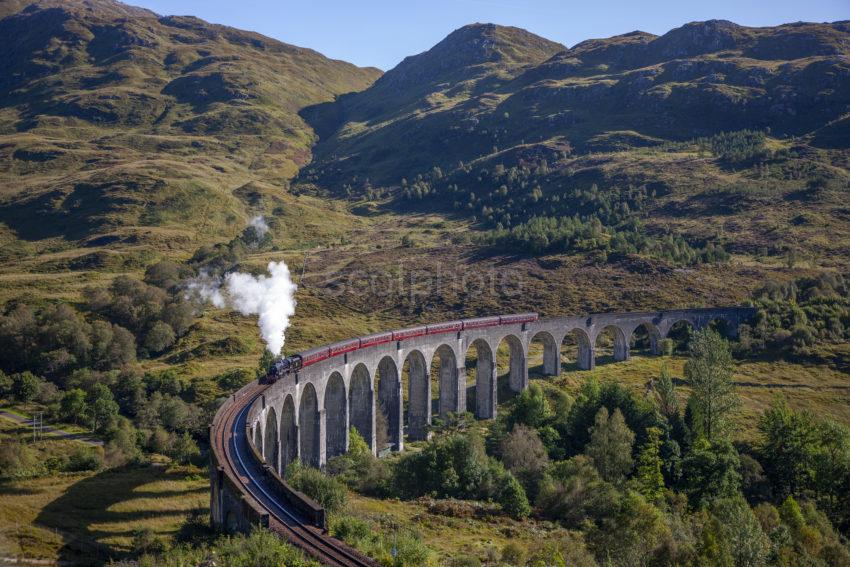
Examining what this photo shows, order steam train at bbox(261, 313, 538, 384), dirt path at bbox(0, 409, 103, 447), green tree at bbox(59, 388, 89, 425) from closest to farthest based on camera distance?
steam train at bbox(261, 313, 538, 384)
dirt path at bbox(0, 409, 103, 447)
green tree at bbox(59, 388, 89, 425)

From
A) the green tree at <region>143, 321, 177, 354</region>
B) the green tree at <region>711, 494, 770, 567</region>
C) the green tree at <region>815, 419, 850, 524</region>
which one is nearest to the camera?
the green tree at <region>711, 494, 770, 567</region>

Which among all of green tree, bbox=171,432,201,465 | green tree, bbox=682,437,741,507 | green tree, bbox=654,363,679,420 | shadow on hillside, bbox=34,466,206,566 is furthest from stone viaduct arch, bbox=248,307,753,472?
green tree, bbox=682,437,741,507

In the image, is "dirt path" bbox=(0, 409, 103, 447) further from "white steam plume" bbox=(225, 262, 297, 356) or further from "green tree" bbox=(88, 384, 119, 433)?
"white steam plume" bbox=(225, 262, 297, 356)

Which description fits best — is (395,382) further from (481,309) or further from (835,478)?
(481,309)

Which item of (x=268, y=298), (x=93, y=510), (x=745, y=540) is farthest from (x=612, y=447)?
(x=268, y=298)

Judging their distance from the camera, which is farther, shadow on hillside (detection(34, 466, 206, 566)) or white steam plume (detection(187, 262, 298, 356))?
white steam plume (detection(187, 262, 298, 356))

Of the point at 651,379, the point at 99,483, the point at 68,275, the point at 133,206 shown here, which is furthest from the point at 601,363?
the point at 133,206

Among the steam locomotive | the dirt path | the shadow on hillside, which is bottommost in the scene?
the dirt path
